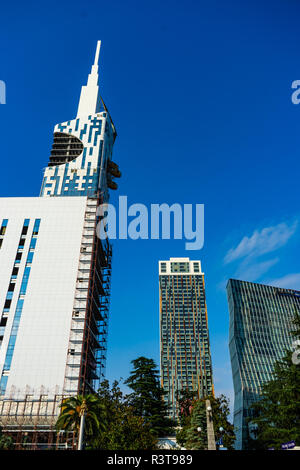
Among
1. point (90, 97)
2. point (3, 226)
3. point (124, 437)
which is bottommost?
point (124, 437)

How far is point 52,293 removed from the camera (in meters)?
76.4

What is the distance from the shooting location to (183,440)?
206ft

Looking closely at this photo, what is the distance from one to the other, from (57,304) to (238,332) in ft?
237

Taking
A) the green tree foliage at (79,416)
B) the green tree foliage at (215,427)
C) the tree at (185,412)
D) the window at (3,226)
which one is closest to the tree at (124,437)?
the green tree foliage at (79,416)

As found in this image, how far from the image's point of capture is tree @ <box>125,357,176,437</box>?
230 ft

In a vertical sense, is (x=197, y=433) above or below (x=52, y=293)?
below

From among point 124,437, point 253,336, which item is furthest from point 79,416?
point 253,336

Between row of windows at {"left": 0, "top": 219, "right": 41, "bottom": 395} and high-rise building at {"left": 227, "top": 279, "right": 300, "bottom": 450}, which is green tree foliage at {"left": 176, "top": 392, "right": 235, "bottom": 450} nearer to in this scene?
row of windows at {"left": 0, "top": 219, "right": 41, "bottom": 395}

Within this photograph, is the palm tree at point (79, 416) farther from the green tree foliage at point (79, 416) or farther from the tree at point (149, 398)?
the tree at point (149, 398)

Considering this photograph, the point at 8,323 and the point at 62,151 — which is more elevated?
the point at 62,151

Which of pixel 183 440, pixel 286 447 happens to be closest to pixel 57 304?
pixel 183 440

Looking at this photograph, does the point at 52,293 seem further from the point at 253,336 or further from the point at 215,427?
the point at 253,336

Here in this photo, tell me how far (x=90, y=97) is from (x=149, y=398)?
99625 mm
